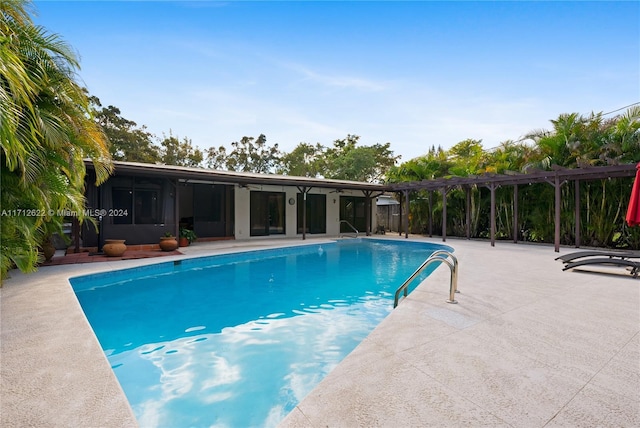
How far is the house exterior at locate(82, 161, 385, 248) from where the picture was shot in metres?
9.84

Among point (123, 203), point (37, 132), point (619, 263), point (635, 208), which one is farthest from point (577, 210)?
point (123, 203)

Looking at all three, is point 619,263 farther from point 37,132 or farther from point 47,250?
point 47,250

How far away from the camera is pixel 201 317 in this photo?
5.00m

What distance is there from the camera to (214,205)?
13719mm

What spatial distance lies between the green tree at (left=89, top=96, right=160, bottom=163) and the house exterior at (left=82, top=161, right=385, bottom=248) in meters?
14.2

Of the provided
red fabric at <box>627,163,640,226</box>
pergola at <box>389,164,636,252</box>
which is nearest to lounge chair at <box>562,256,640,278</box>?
red fabric at <box>627,163,640,226</box>

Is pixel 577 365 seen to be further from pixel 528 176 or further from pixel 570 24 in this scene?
pixel 570 24

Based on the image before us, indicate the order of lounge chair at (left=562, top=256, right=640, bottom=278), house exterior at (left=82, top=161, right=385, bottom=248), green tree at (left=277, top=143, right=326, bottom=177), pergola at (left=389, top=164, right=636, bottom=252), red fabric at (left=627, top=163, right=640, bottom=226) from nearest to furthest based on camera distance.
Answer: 1. red fabric at (left=627, top=163, right=640, bottom=226)
2. lounge chair at (left=562, top=256, right=640, bottom=278)
3. pergola at (left=389, top=164, right=636, bottom=252)
4. house exterior at (left=82, top=161, right=385, bottom=248)
5. green tree at (left=277, top=143, right=326, bottom=177)

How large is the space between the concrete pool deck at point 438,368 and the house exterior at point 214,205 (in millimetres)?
5656

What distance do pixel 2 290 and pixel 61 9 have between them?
6.54 metres

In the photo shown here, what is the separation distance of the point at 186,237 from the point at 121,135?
16.8 meters

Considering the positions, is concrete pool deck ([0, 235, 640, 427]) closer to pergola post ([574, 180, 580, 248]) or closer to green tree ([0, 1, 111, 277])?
green tree ([0, 1, 111, 277])

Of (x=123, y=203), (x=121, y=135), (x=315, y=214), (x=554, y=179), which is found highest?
(x=121, y=135)

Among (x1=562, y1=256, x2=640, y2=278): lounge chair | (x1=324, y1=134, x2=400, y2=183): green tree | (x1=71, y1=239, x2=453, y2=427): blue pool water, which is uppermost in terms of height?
(x1=324, y1=134, x2=400, y2=183): green tree
